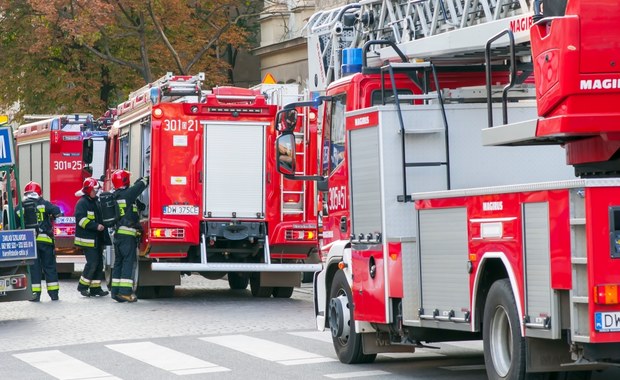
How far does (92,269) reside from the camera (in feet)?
68.2

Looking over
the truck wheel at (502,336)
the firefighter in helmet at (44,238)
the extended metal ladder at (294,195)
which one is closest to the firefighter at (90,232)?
the firefighter in helmet at (44,238)

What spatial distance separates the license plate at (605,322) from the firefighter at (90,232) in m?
13.2

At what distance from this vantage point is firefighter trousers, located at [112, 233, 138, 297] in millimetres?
19406

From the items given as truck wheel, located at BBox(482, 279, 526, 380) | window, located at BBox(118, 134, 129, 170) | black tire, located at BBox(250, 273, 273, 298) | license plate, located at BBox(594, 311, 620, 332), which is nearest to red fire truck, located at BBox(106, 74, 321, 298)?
black tire, located at BBox(250, 273, 273, 298)

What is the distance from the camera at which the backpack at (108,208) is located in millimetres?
19953

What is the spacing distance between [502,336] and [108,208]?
11.4 metres

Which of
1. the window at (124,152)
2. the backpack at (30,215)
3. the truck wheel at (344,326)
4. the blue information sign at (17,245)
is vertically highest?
the window at (124,152)

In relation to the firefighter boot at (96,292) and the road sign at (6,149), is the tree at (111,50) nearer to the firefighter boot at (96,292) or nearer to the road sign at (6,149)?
the firefighter boot at (96,292)

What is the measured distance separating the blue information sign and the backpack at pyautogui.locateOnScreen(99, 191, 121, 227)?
2.46 m

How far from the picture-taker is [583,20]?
858 cm

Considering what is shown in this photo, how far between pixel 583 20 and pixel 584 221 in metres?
1.27

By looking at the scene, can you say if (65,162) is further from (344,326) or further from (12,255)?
(344,326)

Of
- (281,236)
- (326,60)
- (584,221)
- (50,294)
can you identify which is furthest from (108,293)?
(584,221)

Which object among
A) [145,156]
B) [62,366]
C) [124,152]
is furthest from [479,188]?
[124,152]
